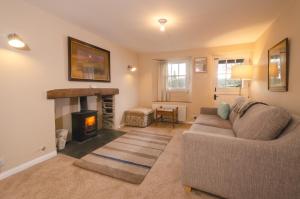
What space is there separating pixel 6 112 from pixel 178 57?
4.12m

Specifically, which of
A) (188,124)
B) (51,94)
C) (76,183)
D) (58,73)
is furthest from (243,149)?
(188,124)

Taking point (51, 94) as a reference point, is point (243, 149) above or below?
below

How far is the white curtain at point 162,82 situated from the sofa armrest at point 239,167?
10.8ft

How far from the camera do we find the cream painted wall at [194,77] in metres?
3.99

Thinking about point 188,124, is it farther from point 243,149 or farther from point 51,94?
point 51,94

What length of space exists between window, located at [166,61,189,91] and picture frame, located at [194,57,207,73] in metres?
0.28

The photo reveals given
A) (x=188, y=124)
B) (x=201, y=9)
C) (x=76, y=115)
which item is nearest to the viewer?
(x=201, y=9)

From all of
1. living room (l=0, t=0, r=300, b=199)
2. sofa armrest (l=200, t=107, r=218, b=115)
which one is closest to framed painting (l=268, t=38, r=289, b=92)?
living room (l=0, t=0, r=300, b=199)

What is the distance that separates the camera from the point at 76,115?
9.48 ft

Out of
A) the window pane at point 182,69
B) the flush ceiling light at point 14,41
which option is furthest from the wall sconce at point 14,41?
the window pane at point 182,69

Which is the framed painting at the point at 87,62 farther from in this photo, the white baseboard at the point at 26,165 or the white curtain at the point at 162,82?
the white curtain at the point at 162,82

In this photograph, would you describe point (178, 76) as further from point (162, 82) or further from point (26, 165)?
point (26, 165)

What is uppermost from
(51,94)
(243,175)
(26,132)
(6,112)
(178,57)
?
(178,57)

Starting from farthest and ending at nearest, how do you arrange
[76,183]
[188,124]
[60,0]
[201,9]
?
[188,124], [201,9], [60,0], [76,183]
